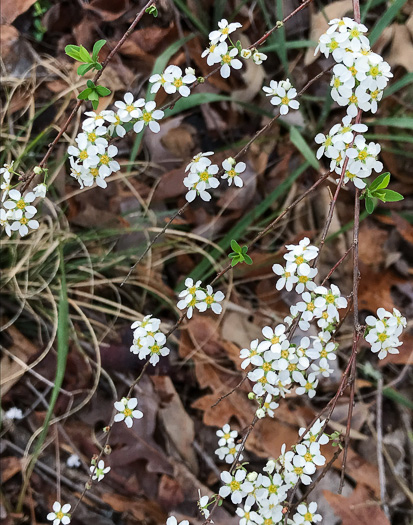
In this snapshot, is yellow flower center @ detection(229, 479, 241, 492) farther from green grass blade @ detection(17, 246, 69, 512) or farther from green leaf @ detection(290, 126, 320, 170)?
green leaf @ detection(290, 126, 320, 170)

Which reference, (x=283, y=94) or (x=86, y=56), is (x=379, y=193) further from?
(x=86, y=56)

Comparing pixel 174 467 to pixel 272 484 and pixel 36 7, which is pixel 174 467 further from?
pixel 36 7

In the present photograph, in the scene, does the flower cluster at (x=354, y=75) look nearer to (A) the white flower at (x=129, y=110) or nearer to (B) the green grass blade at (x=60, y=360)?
(A) the white flower at (x=129, y=110)

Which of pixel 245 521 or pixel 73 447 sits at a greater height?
pixel 245 521

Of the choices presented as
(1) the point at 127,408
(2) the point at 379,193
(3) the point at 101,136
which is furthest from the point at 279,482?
(3) the point at 101,136

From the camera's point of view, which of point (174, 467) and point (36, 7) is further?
point (36, 7)

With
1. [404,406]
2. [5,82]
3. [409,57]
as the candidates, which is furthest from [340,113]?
[5,82]
